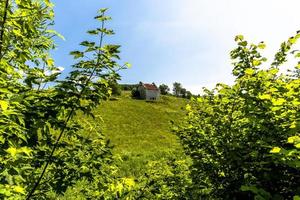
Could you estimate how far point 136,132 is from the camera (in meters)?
48.4

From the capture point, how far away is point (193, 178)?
812 cm

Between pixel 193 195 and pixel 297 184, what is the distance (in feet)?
9.22

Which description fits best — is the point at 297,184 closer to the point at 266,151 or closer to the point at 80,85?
the point at 266,151

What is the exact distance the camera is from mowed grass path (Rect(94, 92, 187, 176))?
25.8 meters

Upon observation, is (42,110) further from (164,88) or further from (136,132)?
(164,88)

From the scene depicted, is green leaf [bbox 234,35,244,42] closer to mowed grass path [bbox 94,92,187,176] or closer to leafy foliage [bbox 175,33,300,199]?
leafy foliage [bbox 175,33,300,199]

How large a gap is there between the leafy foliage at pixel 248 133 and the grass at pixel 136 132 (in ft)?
44.3

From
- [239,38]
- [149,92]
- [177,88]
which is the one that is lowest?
[239,38]

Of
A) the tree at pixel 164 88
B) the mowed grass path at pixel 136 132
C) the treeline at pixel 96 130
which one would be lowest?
the mowed grass path at pixel 136 132

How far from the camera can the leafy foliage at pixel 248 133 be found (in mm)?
5340

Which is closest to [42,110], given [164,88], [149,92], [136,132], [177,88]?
[136,132]

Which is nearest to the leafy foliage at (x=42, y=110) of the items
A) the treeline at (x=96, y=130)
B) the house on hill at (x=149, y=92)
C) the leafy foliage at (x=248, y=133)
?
the treeline at (x=96, y=130)

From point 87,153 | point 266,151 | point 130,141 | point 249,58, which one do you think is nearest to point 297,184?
point 266,151

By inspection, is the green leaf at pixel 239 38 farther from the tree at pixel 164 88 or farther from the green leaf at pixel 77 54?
the tree at pixel 164 88
